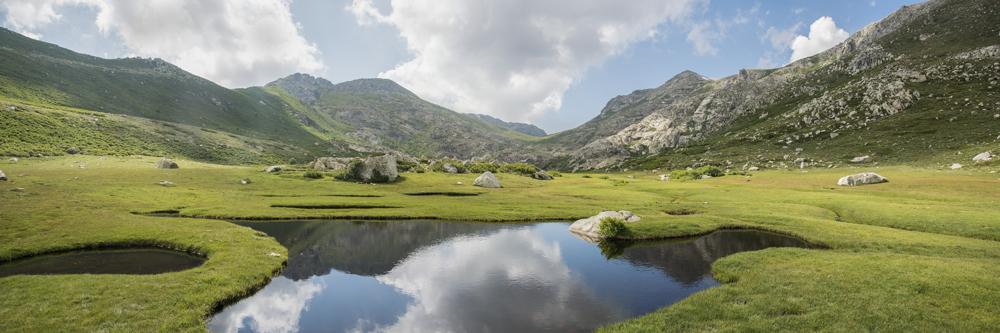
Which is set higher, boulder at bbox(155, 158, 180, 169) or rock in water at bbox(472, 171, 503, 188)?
boulder at bbox(155, 158, 180, 169)

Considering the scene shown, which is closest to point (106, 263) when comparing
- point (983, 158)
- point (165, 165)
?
point (165, 165)

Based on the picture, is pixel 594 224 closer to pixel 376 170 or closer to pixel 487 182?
pixel 487 182

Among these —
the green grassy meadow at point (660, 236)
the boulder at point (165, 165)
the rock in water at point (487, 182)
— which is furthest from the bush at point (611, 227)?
the boulder at point (165, 165)

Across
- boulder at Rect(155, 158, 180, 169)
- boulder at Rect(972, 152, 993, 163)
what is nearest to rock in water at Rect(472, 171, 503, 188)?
boulder at Rect(155, 158, 180, 169)

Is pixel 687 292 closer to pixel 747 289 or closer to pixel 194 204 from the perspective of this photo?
pixel 747 289

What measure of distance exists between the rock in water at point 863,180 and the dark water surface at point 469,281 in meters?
52.9

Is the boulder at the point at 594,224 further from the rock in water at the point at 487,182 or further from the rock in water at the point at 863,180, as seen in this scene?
the rock in water at the point at 863,180

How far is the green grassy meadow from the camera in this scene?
42.9 ft

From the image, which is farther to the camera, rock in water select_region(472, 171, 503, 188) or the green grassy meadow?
rock in water select_region(472, 171, 503, 188)

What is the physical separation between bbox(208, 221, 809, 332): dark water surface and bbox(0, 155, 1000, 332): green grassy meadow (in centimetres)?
210

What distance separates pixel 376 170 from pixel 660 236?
6684 cm

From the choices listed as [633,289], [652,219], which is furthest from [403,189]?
[633,289]

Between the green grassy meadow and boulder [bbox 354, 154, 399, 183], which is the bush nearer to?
the green grassy meadow

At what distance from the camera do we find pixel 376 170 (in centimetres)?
7825
